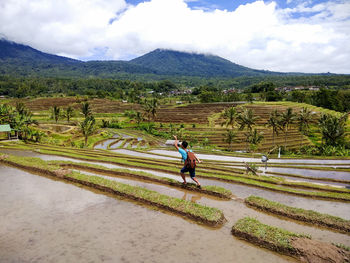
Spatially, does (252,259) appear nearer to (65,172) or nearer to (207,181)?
(207,181)

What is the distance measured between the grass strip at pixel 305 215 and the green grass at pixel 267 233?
187 centimetres

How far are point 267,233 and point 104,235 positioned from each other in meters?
5.38

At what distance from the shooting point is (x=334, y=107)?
105500 millimetres

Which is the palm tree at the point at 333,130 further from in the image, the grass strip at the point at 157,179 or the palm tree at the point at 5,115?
the palm tree at the point at 5,115

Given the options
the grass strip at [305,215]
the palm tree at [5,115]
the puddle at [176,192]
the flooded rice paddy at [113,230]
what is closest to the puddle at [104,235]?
the flooded rice paddy at [113,230]

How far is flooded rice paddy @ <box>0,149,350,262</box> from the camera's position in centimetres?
673

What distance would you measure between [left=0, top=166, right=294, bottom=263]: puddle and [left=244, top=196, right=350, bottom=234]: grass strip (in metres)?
2.71

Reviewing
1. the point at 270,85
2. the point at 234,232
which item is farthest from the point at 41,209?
the point at 270,85

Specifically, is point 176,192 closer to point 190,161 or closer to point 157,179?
point 190,161

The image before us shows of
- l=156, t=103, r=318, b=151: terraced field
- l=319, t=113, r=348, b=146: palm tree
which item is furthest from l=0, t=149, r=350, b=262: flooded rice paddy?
l=156, t=103, r=318, b=151: terraced field

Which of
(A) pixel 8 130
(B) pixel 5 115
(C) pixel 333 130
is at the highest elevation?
(B) pixel 5 115

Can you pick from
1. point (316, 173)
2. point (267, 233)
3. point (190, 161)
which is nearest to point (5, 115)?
point (190, 161)

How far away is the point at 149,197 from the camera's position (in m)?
10.4

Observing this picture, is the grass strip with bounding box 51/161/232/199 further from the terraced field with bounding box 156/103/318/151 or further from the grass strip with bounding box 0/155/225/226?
the terraced field with bounding box 156/103/318/151
